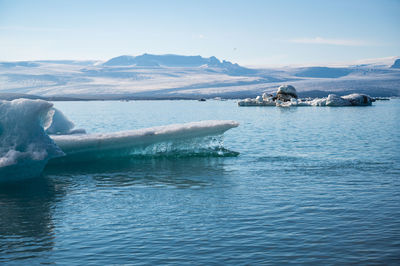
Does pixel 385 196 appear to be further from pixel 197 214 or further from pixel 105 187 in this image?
pixel 105 187

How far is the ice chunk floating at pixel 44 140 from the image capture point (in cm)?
1683

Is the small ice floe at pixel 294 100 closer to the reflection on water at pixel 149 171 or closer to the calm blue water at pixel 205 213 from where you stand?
the calm blue water at pixel 205 213

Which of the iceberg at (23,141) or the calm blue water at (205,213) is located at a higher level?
the iceberg at (23,141)

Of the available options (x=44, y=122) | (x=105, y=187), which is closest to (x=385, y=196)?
(x=105, y=187)

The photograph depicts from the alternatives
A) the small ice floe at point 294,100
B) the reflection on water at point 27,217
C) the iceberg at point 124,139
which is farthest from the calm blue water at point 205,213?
the small ice floe at point 294,100

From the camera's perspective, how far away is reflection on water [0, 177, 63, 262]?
10.2 meters

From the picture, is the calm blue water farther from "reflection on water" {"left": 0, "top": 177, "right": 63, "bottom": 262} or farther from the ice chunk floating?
the ice chunk floating

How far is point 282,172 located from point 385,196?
4.99m

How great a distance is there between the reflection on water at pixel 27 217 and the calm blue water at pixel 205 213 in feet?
0.09

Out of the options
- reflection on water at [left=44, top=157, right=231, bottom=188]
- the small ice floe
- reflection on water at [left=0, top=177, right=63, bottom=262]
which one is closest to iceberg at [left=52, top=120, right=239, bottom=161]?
reflection on water at [left=44, top=157, right=231, bottom=188]

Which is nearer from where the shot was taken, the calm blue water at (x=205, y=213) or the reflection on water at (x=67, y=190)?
the calm blue water at (x=205, y=213)

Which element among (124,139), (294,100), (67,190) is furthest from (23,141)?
(294,100)

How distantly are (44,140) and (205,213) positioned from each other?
7654mm

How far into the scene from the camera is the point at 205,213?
12641 mm
